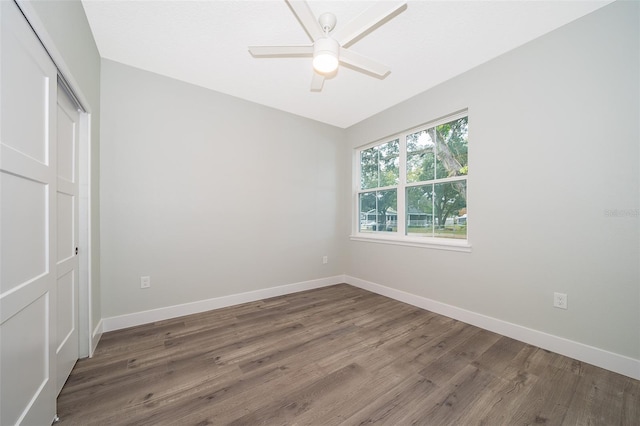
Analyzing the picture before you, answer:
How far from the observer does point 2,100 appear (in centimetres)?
92

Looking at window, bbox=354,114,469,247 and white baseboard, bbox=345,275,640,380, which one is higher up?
window, bbox=354,114,469,247

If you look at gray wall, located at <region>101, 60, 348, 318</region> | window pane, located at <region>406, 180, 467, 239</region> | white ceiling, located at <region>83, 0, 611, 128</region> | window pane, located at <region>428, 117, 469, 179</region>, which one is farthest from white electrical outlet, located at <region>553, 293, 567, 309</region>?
gray wall, located at <region>101, 60, 348, 318</region>

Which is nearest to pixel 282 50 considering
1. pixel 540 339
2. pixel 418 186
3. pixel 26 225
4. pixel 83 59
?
pixel 83 59

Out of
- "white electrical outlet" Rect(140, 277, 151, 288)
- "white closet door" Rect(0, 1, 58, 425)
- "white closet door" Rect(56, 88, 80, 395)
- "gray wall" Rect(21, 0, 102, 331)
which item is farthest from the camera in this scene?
"white electrical outlet" Rect(140, 277, 151, 288)

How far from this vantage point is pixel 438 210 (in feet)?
9.48

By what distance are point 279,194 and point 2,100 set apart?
8.50 feet

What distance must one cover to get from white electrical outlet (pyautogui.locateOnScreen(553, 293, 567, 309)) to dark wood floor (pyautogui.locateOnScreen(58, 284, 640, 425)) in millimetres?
395

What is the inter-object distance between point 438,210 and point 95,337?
3.64 meters

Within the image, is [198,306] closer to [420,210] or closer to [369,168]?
[420,210]

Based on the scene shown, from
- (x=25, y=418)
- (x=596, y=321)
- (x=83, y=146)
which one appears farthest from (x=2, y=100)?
(x=596, y=321)

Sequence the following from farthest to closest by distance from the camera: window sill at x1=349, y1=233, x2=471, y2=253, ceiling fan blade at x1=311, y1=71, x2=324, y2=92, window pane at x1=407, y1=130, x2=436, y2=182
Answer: window pane at x1=407, y1=130, x2=436, y2=182, window sill at x1=349, y1=233, x2=471, y2=253, ceiling fan blade at x1=311, y1=71, x2=324, y2=92

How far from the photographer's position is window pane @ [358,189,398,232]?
3482mm

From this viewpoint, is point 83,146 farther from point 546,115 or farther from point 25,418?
point 546,115

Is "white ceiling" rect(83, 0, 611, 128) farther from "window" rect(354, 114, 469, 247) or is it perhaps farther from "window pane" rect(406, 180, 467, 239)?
"window pane" rect(406, 180, 467, 239)
